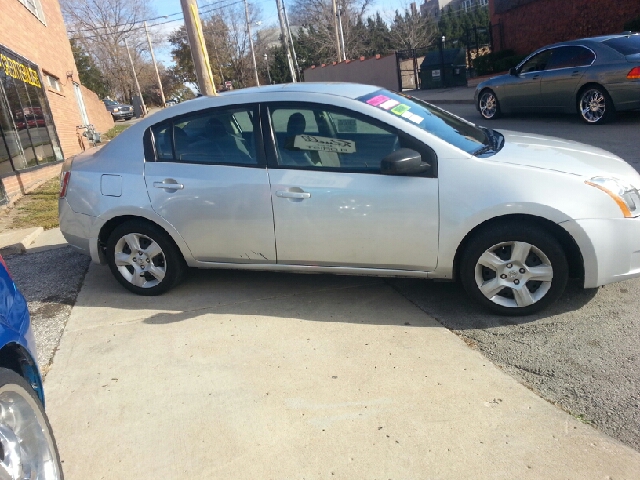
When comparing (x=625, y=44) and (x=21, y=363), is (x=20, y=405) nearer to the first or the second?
(x=21, y=363)

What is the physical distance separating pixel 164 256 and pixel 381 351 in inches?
81.7

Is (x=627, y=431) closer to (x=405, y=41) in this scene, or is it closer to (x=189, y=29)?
(x=189, y=29)

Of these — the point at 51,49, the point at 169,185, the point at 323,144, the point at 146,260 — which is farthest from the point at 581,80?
the point at 51,49

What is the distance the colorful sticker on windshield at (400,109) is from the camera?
13.3 feet

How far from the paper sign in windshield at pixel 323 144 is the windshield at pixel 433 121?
0.36m

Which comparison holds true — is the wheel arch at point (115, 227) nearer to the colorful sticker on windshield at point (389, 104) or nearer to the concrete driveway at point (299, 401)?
the concrete driveway at point (299, 401)

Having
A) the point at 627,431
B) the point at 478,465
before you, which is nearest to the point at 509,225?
the point at 627,431

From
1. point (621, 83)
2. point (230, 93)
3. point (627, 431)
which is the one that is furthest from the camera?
point (621, 83)

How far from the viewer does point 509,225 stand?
3615 millimetres

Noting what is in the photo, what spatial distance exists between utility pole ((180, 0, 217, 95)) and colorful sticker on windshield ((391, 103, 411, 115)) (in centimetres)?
625

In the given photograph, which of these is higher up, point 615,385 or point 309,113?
point 309,113

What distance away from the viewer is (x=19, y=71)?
12.7 meters

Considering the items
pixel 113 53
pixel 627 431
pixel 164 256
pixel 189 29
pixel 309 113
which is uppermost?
pixel 113 53

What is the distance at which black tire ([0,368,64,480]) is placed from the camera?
6.68 ft
